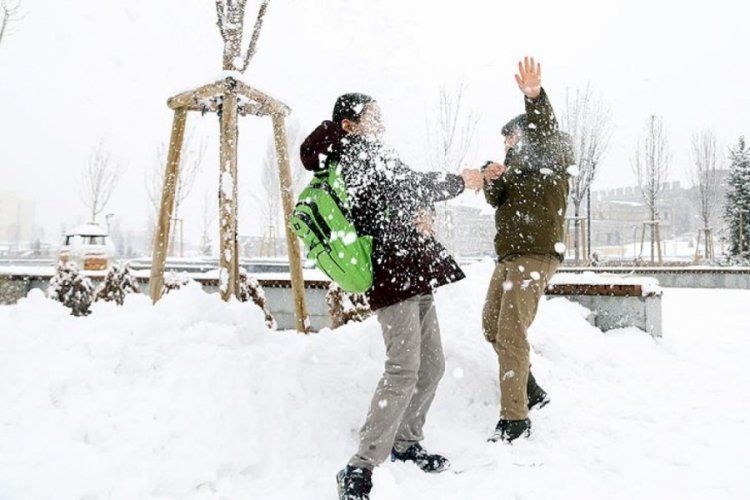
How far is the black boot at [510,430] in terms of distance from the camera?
2916mm

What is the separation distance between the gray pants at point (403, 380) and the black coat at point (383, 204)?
0.33ft

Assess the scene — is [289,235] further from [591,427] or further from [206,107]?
[591,427]

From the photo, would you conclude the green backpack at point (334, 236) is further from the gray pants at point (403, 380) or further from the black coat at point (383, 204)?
the gray pants at point (403, 380)

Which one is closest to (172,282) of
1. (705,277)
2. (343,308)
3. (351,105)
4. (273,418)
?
(343,308)

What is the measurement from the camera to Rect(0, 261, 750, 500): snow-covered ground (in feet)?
7.76

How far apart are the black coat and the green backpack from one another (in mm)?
45

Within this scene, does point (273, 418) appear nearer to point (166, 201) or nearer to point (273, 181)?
point (166, 201)

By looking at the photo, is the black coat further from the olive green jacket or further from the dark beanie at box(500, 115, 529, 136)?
the dark beanie at box(500, 115, 529, 136)

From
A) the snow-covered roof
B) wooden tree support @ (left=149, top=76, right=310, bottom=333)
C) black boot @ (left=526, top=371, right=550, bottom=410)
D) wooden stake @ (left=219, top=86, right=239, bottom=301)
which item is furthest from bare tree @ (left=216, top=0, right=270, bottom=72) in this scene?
the snow-covered roof

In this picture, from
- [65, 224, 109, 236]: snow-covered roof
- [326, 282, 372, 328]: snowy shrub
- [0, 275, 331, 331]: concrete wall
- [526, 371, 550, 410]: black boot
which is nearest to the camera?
[526, 371, 550, 410]: black boot

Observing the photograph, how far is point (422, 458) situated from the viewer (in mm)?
2607

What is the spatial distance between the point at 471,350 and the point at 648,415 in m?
1.13

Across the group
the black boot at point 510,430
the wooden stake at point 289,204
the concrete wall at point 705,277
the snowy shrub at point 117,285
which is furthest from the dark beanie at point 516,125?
the concrete wall at point 705,277

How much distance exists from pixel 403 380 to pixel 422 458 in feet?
1.58
